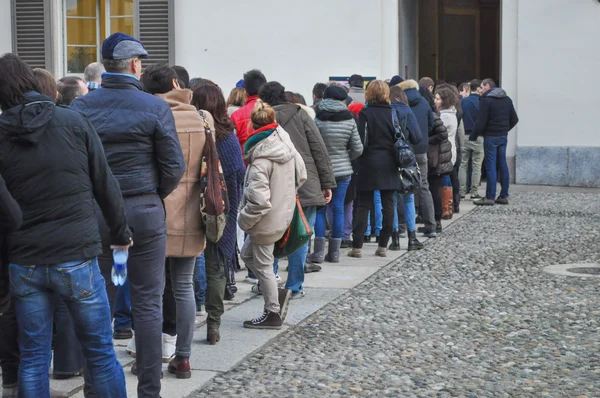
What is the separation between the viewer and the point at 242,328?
277 inches

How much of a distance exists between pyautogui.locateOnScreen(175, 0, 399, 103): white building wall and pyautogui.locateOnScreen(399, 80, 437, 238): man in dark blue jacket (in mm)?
5083

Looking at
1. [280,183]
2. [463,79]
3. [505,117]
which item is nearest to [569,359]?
[280,183]

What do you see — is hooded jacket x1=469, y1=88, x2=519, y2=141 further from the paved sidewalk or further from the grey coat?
the grey coat

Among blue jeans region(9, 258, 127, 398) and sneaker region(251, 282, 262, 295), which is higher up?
blue jeans region(9, 258, 127, 398)

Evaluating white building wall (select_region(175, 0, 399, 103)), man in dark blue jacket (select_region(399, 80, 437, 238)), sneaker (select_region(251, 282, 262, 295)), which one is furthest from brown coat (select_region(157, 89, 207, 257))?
A: white building wall (select_region(175, 0, 399, 103))

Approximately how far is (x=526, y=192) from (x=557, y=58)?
90.7 inches

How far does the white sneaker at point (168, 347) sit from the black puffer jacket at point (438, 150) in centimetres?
632

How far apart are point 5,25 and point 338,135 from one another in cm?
947

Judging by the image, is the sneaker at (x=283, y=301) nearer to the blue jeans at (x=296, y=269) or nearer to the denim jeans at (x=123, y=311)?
the blue jeans at (x=296, y=269)

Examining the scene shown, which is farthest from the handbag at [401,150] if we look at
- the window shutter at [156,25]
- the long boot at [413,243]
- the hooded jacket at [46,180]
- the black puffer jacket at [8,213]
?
the window shutter at [156,25]

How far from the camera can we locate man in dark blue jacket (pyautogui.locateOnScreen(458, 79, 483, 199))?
49.8 feet

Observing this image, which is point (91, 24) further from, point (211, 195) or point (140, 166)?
point (140, 166)

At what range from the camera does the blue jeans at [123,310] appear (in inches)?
266

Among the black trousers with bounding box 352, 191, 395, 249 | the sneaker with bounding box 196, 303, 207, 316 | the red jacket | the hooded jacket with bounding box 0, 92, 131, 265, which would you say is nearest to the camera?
the hooded jacket with bounding box 0, 92, 131, 265
